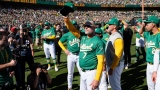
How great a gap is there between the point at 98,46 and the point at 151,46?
153 centimetres

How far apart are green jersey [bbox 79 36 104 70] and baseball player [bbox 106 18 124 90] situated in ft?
2.04

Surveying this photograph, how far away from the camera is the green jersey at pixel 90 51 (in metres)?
4.97

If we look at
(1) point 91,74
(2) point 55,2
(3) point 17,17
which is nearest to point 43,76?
(1) point 91,74

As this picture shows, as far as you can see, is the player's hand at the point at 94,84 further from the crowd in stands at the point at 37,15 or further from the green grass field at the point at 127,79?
the crowd in stands at the point at 37,15

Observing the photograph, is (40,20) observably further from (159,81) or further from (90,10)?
(159,81)

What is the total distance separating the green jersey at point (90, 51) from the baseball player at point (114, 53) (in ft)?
2.04

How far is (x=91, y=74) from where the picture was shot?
515 centimetres

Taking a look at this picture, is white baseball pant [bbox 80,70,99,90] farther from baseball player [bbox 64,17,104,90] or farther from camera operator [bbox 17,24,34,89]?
camera operator [bbox 17,24,34,89]

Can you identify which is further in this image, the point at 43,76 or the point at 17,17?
the point at 17,17

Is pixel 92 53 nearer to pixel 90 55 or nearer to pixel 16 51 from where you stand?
pixel 90 55

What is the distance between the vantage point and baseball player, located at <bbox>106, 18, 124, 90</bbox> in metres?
5.58

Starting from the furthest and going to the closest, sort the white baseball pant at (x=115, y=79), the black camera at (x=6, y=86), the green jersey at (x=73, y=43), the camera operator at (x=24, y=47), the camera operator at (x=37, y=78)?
the camera operator at (x=24, y=47)
the green jersey at (x=73, y=43)
the camera operator at (x=37, y=78)
the white baseball pant at (x=115, y=79)
the black camera at (x=6, y=86)

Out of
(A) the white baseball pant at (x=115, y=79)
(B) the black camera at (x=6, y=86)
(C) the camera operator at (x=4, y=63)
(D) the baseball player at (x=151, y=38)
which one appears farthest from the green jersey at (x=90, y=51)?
(B) the black camera at (x=6, y=86)

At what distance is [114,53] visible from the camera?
565 cm
